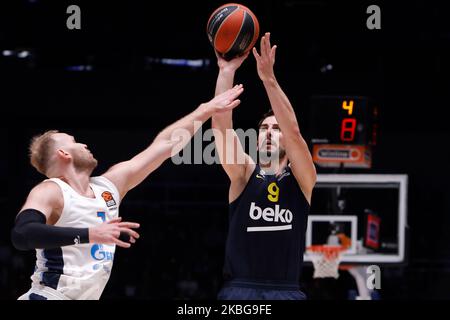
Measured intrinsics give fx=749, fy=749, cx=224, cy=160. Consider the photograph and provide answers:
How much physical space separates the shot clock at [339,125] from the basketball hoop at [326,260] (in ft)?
3.52

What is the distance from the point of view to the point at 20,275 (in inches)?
470

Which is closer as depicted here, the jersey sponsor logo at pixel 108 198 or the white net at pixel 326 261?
the jersey sponsor logo at pixel 108 198

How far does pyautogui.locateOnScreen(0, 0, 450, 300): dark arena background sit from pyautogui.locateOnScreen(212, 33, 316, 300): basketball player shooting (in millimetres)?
5310

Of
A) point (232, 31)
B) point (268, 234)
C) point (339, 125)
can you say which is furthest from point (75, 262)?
point (339, 125)

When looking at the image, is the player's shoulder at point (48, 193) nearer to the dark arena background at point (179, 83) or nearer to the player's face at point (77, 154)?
the player's face at point (77, 154)

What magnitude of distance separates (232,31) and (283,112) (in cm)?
82

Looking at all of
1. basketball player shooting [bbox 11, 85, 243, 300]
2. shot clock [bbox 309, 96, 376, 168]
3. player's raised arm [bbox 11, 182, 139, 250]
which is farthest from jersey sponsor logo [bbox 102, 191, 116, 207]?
shot clock [bbox 309, 96, 376, 168]

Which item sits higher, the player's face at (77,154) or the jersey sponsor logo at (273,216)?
the player's face at (77,154)

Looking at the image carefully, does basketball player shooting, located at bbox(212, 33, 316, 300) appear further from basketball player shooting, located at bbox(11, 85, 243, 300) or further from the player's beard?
the player's beard

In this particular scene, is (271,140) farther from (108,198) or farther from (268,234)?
(108,198)

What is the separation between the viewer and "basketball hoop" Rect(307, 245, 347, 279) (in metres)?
8.92

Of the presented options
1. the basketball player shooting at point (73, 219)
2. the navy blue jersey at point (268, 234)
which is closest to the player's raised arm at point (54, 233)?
the basketball player shooting at point (73, 219)

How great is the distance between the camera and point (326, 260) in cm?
895

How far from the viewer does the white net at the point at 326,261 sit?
351 inches
